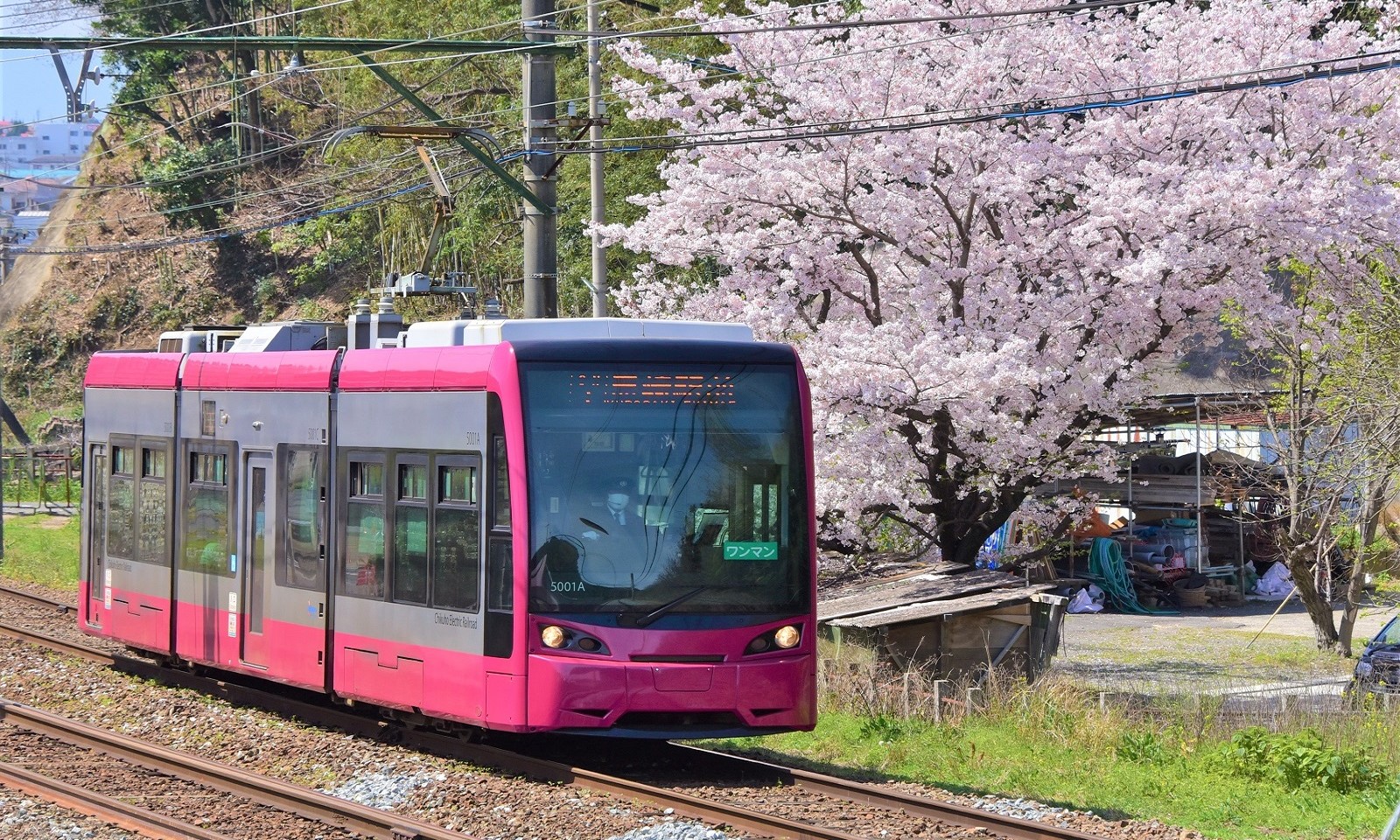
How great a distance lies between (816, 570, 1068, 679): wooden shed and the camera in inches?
645

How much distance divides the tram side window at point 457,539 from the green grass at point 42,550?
1691 cm

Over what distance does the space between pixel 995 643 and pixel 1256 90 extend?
23.9 feet

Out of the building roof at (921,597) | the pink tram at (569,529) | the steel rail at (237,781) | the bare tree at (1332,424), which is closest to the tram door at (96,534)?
the steel rail at (237,781)

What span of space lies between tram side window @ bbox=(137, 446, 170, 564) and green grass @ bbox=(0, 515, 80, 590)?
37.8ft

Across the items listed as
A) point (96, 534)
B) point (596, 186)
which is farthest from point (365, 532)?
point (596, 186)

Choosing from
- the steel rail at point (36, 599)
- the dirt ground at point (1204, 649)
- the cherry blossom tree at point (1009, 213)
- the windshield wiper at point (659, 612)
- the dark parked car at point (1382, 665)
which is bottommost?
the dirt ground at point (1204, 649)

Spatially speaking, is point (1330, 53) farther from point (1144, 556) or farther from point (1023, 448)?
point (1144, 556)

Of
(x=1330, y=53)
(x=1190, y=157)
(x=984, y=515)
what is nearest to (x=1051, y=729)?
(x=984, y=515)

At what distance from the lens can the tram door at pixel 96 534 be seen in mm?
16156

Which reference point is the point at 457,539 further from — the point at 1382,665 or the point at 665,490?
the point at 1382,665

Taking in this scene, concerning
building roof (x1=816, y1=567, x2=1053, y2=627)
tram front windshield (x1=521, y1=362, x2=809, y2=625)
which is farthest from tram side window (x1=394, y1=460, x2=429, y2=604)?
building roof (x1=816, y1=567, x2=1053, y2=627)

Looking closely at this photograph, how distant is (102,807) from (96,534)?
7.29 m

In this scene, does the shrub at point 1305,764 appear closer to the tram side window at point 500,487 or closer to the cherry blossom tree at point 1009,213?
the tram side window at point 500,487

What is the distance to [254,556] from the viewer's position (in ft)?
44.1
